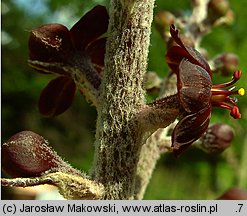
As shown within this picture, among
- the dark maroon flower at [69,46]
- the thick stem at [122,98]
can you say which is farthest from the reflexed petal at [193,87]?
the dark maroon flower at [69,46]

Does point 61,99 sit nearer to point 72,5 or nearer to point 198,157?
point 198,157

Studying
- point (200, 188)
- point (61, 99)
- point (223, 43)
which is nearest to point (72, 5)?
point (223, 43)

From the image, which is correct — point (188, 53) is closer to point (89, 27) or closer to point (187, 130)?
point (187, 130)

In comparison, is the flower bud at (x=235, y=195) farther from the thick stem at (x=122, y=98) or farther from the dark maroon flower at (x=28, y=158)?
the dark maroon flower at (x=28, y=158)

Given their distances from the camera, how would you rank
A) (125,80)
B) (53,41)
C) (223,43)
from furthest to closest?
(223,43) < (53,41) < (125,80)

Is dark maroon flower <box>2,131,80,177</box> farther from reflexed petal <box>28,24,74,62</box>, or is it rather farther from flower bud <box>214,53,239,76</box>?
flower bud <box>214,53,239,76</box>

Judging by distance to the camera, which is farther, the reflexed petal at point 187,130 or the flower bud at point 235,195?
the flower bud at point 235,195

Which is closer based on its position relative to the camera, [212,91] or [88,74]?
[212,91]

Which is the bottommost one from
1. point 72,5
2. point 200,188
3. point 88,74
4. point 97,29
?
point 200,188
